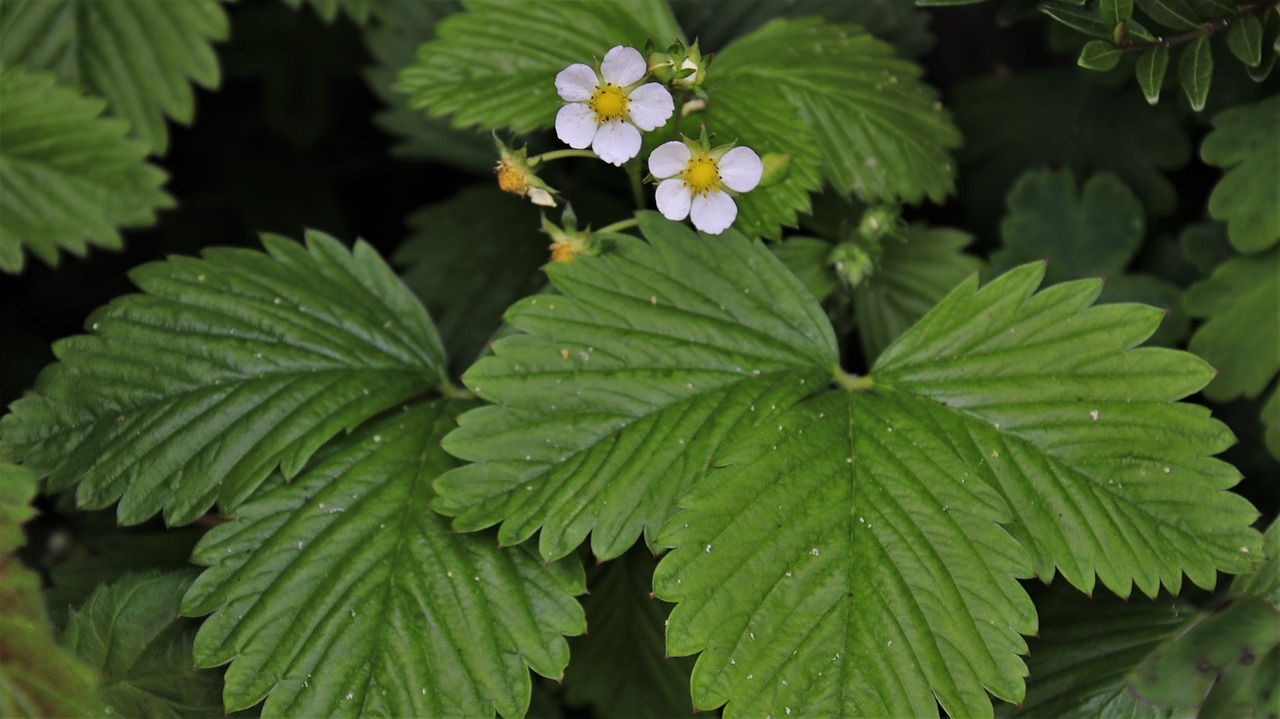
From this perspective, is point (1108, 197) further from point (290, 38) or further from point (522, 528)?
point (290, 38)

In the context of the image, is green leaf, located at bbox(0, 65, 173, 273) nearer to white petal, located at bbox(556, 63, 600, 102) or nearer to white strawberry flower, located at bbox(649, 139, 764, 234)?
white petal, located at bbox(556, 63, 600, 102)

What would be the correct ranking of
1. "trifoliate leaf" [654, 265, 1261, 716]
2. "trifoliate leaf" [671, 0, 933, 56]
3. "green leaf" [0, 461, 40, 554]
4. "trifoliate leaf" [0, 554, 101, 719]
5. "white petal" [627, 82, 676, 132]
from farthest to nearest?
1. "trifoliate leaf" [671, 0, 933, 56]
2. "white petal" [627, 82, 676, 132]
3. "trifoliate leaf" [654, 265, 1261, 716]
4. "green leaf" [0, 461, 40, 554]
5. "trifoliate leaf" [0, 554, 101, 719]

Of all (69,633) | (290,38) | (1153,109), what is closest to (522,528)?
(69,633)

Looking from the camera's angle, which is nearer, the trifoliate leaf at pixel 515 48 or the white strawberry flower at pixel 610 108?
the white strawberry flower at pixel 610 108

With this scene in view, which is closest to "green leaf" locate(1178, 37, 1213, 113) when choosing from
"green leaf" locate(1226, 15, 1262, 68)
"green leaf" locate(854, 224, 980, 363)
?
"green leaf" locate(1226, 15, 1262, 68)

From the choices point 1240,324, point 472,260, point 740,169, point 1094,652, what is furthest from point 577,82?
point 1240,324

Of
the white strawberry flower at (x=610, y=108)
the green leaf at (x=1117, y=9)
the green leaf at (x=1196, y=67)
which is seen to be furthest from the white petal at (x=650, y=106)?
the green leaf at (x=1196, y=67)

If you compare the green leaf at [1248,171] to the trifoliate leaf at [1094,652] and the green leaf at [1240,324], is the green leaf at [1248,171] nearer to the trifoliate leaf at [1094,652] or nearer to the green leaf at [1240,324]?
the green leaf at [1240,324]
